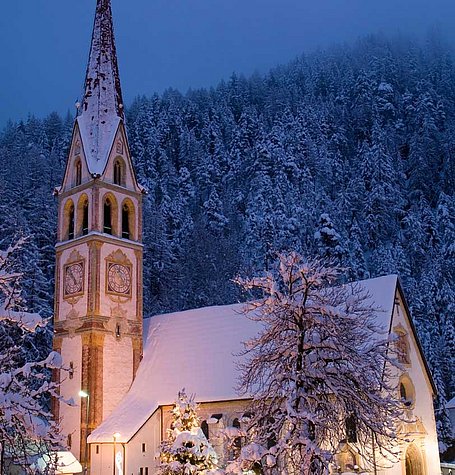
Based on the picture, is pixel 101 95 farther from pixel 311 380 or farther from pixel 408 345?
pixel 311 380

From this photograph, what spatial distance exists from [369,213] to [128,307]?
2347 inches

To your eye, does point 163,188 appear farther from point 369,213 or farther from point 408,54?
point 408,54

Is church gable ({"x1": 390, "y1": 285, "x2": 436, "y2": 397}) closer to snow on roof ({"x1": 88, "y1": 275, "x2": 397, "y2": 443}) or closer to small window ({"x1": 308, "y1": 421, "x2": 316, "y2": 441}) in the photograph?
snow on roof ({"x1": 88, "y1": 275, "x2": 397, "y2": 443})

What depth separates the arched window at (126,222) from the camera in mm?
38281

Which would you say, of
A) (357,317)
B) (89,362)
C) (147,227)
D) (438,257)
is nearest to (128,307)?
(89,362)

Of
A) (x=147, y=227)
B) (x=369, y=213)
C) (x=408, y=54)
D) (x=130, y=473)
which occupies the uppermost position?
(x=408, y=54)

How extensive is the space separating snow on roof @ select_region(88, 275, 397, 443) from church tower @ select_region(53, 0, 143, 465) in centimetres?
103

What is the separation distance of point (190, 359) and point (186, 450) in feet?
43.2

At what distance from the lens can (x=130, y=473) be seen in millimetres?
31547

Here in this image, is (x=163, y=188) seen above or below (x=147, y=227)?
above

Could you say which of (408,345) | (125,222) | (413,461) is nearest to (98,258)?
(125,222)

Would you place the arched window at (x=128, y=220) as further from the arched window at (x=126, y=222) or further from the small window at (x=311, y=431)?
the small window at (x=311, y=431)

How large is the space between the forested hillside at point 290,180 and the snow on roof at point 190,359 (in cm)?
1256

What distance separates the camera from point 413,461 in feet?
97.6
